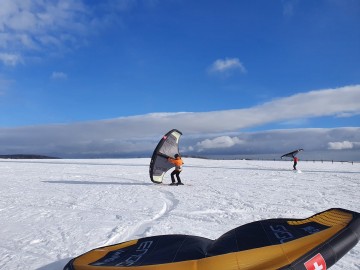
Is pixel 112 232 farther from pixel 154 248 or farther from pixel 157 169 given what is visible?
pixel 157 169

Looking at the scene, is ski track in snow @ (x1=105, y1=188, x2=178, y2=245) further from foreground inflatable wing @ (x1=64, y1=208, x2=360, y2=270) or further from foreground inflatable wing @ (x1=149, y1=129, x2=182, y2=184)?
foreground inflatable wing @ (x1=149, y1=129, x2=182, y2=184)

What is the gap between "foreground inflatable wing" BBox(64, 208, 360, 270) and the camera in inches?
129

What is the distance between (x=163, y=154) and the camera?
1433cm

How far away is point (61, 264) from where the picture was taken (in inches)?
174

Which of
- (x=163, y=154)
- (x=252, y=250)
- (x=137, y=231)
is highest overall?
(x=163, y=154)

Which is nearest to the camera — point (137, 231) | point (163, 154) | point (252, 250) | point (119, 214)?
point (252, 250)

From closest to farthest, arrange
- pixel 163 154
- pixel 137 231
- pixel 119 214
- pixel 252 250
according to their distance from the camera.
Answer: pixel 252 250
pixel 137 231
pixel 119 214
pixel 163 154

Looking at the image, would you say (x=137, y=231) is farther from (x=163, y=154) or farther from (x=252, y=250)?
(x=163, y=154)

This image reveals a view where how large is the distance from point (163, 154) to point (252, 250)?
36.3ft

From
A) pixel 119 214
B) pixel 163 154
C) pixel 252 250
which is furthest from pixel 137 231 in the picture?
pixel 163 154

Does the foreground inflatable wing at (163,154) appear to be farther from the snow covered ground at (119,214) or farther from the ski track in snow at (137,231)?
the ski track in snow at (137,231)

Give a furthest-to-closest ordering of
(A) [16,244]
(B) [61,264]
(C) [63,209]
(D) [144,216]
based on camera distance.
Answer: (C) [63,209] < (D) [144,216] < (A) [16,244] < (B) [61,264]

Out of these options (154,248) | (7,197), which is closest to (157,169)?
(7,197)

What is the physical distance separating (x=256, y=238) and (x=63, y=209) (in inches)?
244
